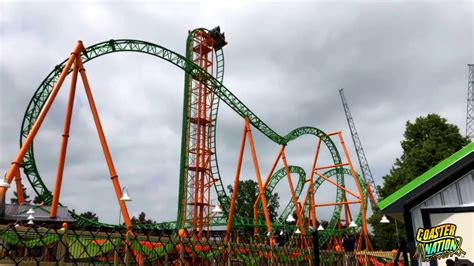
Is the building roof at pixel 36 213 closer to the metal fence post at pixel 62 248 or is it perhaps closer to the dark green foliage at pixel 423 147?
the metal fence post at pixel 62 248

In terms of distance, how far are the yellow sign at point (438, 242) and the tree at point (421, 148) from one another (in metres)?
19.3

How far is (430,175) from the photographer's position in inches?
263

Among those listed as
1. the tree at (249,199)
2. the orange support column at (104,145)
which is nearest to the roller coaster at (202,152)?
the orange support column at (104,145)

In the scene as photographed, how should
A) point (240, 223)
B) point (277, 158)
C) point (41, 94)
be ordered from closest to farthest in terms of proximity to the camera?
1. point (41, 94)
2. point (277, 158)
3. point (240, 223)

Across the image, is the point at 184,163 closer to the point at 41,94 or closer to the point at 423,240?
the point at 41,94

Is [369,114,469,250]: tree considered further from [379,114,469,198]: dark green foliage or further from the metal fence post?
the metal fence post

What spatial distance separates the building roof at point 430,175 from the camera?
645 centimetres

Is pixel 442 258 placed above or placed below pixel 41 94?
below

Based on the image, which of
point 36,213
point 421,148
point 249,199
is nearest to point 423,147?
point 421,148

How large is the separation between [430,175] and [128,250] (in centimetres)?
536

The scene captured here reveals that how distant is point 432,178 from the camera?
6656 millimetres

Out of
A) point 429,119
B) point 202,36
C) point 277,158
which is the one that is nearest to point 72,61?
point 277,158

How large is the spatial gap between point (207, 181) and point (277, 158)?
6.11 metres

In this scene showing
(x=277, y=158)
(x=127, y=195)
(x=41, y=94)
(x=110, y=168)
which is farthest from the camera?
(x=277, y=158)
